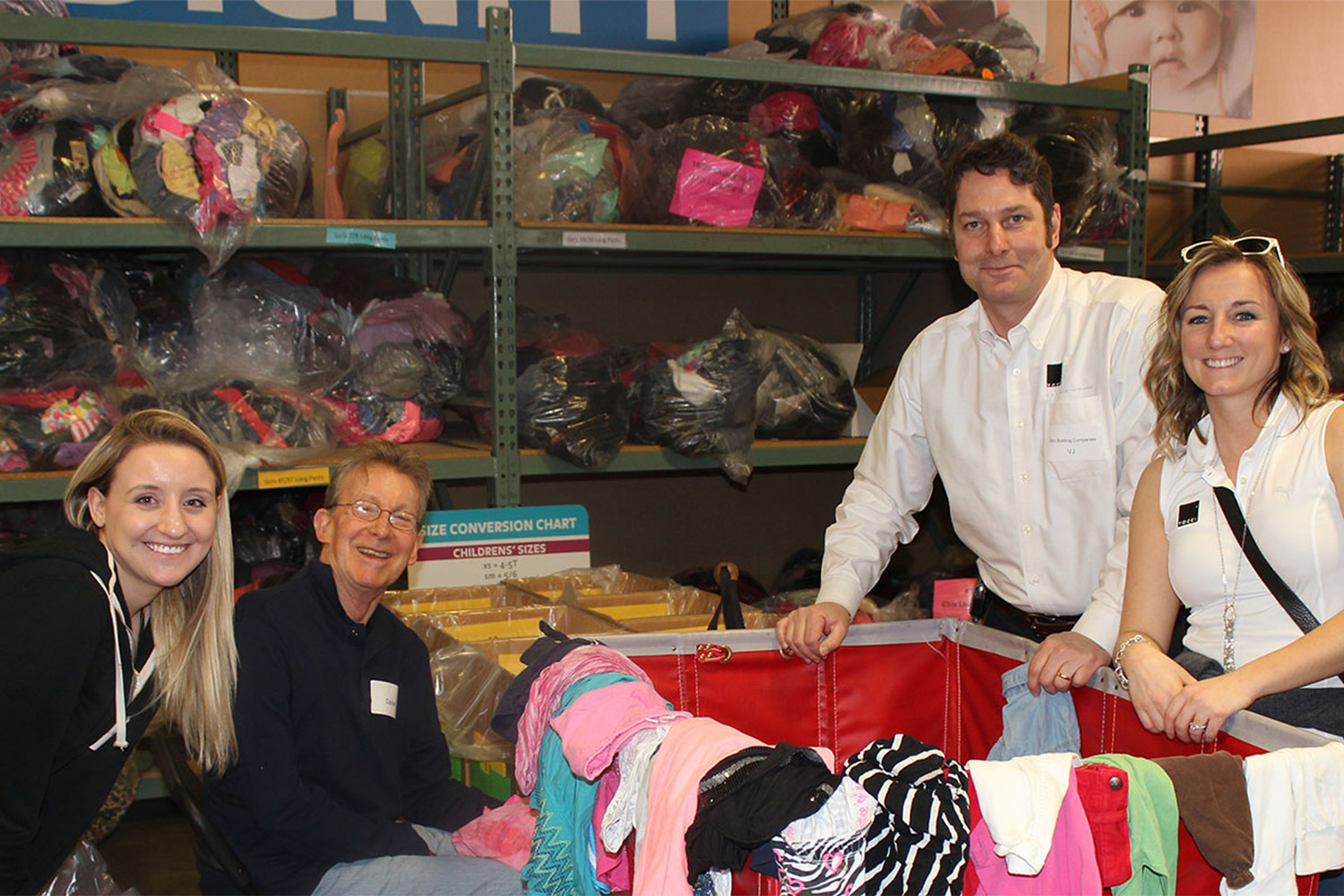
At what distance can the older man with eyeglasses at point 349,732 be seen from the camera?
216cm

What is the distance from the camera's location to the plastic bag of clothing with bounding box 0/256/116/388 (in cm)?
319

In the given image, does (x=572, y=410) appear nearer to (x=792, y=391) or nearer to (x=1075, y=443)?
(x=792, y=391)

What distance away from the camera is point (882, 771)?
1.29m

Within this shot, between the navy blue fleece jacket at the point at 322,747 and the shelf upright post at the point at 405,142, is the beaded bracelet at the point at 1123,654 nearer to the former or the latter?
the navy blue fleece jacket at the point at 322,747

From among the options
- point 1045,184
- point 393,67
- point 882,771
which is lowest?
point 882,771

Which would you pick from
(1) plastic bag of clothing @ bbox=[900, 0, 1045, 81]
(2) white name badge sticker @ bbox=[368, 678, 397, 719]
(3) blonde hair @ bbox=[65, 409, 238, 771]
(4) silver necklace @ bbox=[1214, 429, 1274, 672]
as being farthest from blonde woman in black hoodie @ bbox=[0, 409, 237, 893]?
(1) plastic bag of clothing @ bbox=[900, 0, 1045, 81]

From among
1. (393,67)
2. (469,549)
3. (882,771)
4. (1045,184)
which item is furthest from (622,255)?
(882,771)

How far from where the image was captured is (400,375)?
11.9 feet

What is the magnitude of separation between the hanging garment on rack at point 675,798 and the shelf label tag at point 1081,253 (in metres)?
3.20

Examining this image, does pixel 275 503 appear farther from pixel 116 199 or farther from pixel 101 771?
pixel 101 771

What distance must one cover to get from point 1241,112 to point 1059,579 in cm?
476

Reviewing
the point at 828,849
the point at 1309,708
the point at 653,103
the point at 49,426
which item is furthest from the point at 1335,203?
the point at 828,849

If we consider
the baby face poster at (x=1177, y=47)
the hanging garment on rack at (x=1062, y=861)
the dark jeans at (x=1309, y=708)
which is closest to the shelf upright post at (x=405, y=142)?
the dark jeans at (x=1309, y=708)

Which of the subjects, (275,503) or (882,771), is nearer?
(882,771)
